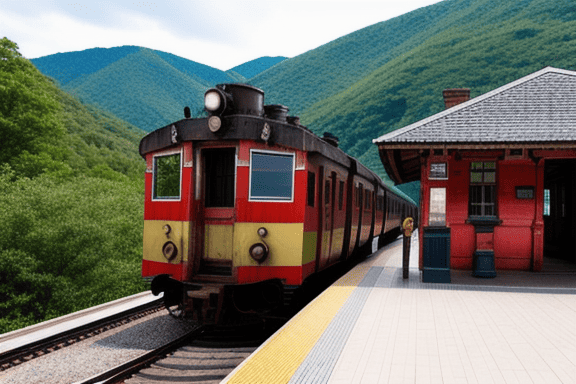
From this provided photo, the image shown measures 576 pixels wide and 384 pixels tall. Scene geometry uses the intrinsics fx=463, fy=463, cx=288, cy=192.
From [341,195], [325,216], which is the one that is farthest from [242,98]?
[341,195]

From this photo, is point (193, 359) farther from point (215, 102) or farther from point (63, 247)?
point (63, 247)

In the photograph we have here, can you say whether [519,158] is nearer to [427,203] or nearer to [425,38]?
[427,203]

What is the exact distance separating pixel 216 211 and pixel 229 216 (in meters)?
0.27

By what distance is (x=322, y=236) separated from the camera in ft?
27.7

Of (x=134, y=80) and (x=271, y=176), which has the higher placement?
(x=134, y=80)

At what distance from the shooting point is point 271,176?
287 inches

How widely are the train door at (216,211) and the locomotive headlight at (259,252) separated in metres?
0.43

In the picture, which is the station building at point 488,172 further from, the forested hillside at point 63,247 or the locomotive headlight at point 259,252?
the forested hillside at point 63,247

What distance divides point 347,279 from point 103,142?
4958 centimetres

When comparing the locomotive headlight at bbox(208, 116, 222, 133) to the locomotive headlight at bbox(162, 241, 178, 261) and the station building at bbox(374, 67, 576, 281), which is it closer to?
the locomotive headlight at bbox(162, 241, 178, 261)

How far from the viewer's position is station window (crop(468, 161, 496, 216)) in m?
10.9

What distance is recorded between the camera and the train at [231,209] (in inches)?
278

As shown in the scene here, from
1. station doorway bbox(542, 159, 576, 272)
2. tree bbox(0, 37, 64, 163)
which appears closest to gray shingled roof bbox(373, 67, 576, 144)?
station doorway bbox(542, 159, 576, 272)

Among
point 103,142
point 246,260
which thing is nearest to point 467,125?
point 246,260
